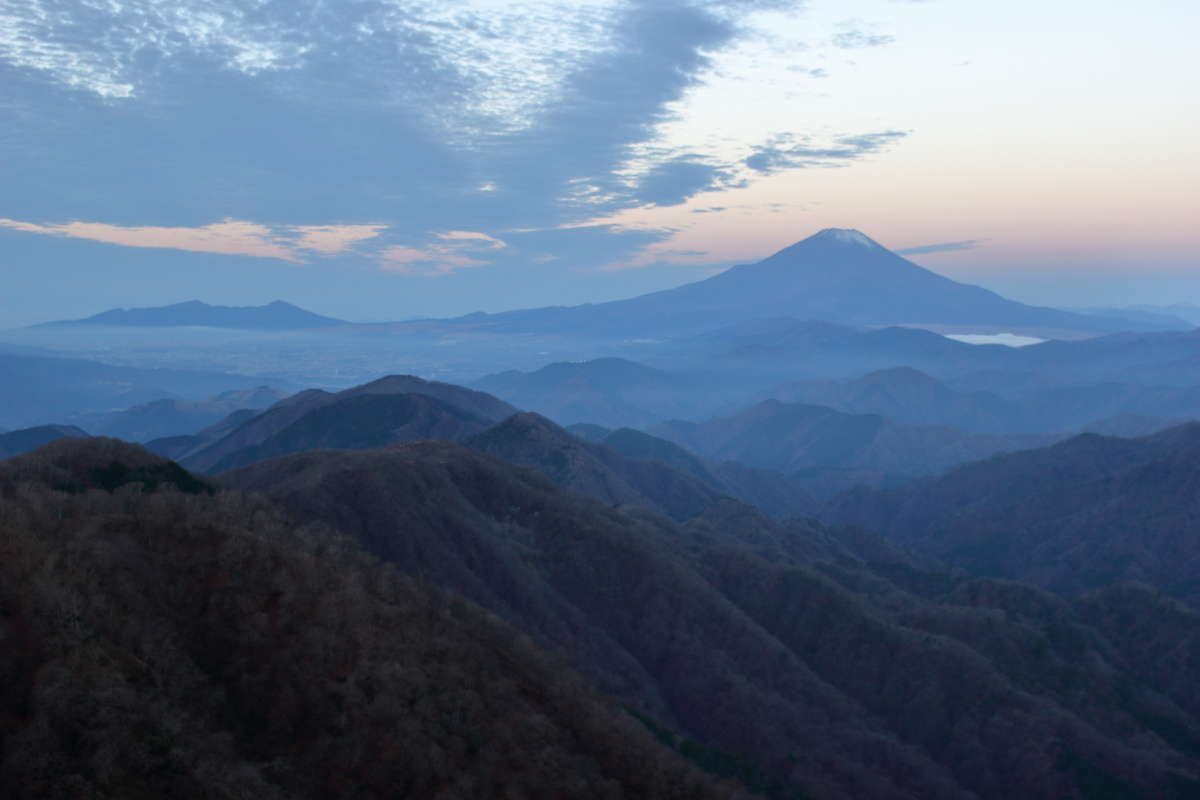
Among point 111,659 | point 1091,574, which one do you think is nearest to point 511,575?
point 111,659

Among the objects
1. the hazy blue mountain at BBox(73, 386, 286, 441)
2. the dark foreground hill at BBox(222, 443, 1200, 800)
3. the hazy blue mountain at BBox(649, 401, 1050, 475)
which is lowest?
the hazy blue mountain at BBox(649, 401, 1050, 475)

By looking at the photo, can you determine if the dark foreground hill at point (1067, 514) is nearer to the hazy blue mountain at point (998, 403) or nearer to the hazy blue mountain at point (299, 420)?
the hazy blue mountain at point (299, 420)

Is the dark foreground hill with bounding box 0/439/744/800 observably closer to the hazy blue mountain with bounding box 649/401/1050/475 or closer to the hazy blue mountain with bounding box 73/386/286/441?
the hazy blue mountain with bounding box 649/401/1050/475

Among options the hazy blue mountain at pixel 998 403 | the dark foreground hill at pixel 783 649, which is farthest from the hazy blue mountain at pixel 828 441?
the dark foreground hill at pixel 783 649

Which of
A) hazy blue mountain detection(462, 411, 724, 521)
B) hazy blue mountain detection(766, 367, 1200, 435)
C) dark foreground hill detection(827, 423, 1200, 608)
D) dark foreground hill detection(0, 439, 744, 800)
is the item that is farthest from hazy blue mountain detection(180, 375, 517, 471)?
hazy blue mountain detection(766, 367, 1200, 435)

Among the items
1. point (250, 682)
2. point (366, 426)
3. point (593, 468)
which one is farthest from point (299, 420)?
point (250, 682)

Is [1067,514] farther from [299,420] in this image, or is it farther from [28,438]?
[28,438]
